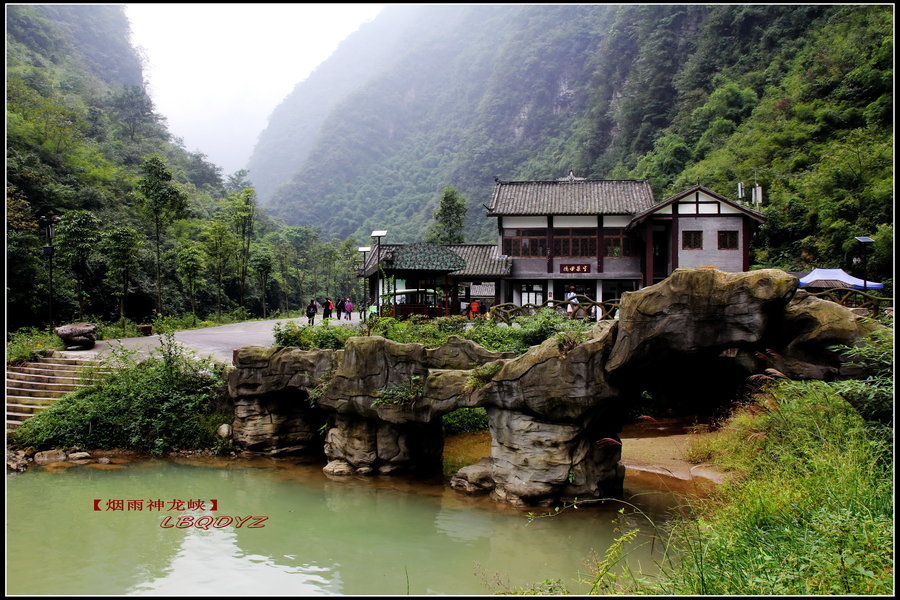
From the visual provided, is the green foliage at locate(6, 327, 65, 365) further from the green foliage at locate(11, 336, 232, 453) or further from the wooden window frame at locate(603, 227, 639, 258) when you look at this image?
the wooden window frame at locate(603, 227, 639, 258)

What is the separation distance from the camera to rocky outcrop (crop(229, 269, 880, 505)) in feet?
28.0

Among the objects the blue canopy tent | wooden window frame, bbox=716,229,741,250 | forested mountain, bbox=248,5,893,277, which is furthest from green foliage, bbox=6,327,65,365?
forested mountain, bbox=248,5,893,277

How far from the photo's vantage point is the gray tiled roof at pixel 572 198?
24328 mm

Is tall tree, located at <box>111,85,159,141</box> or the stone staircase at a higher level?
tall tree, located at <box>111,85,159,141</box>

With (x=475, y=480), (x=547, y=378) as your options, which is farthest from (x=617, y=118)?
(x=475, y=480)

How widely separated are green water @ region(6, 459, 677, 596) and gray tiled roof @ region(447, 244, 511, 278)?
14.6 meters

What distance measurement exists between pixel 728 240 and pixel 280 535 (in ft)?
68.1

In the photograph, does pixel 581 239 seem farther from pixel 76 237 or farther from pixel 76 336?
pixel 76 237

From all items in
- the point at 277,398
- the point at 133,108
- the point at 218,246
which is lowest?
the point at 277,398

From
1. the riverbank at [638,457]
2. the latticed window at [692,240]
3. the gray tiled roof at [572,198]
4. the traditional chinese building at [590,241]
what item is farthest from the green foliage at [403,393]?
the latticed window at [692,240]

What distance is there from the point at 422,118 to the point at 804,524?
300 ft

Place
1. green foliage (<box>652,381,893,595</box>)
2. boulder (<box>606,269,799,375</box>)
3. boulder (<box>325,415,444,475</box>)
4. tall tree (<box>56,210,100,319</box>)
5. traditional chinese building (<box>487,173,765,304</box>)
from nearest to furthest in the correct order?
green foliage (<box>652,381,893,595</box>) → boulder (<box>606,269,799,375</box>) → boulder (<box>325,415,444,475</box>) → tall tree (<box>56,210,100,319</box>) → traditional chinese building (<box>487,173,765,304</box>)

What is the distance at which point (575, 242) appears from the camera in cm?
2491

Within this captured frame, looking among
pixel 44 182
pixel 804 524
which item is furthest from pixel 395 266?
pixel 44 182
